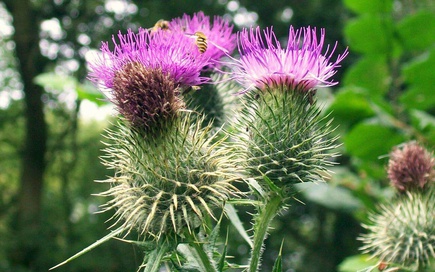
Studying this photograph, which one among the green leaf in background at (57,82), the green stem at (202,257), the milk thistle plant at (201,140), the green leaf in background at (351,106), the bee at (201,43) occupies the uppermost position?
the green leaf in background at (57,82)

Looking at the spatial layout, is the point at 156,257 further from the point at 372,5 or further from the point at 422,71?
the point at 372,5

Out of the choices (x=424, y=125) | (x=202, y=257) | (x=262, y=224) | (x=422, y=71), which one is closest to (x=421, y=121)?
(x=424, y=125)

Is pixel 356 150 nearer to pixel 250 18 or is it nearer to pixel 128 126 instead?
pixel 128 126

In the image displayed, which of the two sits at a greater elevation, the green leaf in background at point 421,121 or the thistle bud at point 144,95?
the green leaf in background at point 421,121

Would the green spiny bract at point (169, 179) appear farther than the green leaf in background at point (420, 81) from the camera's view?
No

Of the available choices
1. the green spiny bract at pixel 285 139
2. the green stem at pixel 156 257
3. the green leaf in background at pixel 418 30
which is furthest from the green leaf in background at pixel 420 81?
the green stem at pixel 156 257

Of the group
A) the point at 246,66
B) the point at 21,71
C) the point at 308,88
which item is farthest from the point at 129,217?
the point at 21,71

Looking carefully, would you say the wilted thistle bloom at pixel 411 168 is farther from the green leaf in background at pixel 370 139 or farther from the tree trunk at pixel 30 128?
the tree trunk at pixel 30 128

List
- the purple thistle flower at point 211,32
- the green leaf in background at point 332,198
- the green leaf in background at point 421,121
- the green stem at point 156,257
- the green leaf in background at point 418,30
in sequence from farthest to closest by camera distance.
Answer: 1. the green leaf in background at point 332,198
2. the green leaf in background at point 418,30
3. the green leaf in background at point 421,121
4. the purple thistle flower at point 211,32
5. the green stem at point 156,257

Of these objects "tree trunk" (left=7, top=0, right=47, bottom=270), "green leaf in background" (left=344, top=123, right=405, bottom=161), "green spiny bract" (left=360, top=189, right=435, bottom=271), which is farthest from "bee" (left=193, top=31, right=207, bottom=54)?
"tree trunk" (left=7, top=0, right=47, bottom=270)
